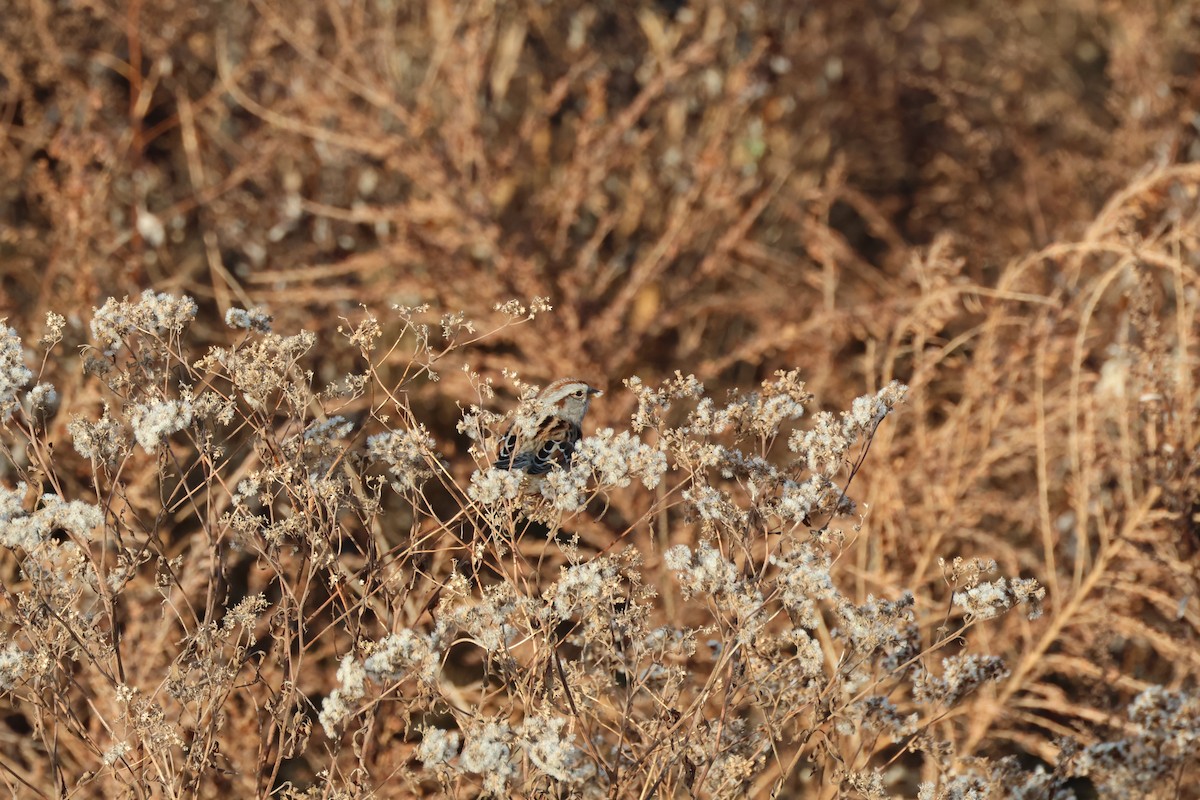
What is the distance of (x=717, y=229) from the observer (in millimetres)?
8016

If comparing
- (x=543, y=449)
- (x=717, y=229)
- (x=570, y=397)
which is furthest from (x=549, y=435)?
(x=717, y=229)

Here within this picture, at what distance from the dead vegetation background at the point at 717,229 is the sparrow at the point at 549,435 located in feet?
3.62

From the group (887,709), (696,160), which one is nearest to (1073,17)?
(696,160)

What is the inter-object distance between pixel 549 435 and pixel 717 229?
4643 millimetres

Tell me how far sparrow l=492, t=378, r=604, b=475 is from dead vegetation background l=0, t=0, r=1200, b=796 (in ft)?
3.62

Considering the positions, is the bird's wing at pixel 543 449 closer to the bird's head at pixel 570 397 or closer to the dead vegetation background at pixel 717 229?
the bird's head at pixel 570 397

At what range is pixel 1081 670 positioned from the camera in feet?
15.1

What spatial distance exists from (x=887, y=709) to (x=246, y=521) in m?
1.45

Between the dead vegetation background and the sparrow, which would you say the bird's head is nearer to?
the sparrow

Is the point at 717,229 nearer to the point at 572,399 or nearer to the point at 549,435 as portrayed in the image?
the point at 572,399

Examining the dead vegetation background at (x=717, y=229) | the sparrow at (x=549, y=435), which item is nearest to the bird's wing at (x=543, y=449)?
the sparrow at (x=549, y=435)

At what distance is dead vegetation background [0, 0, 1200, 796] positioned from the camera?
483 centimetres

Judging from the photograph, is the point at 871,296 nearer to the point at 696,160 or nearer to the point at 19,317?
the point at 696,160

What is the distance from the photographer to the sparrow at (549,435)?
120 inches
